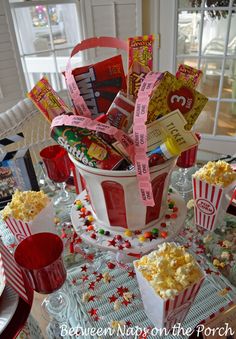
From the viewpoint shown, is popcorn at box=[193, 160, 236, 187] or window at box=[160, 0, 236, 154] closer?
popcorn at box=[193, 160, 236, 187]

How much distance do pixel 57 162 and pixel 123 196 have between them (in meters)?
0.34

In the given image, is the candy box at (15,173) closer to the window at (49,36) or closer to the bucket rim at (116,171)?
the bucket rim at (116,171)

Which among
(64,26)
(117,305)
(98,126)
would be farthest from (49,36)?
(117,305)

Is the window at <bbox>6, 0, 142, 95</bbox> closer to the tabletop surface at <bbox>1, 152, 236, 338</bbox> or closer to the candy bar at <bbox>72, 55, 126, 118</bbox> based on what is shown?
the candy bar at <bbox>72, 55, 126, 118</bbox>

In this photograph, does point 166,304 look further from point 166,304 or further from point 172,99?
point 172,99

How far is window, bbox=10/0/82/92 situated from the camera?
2385 mm

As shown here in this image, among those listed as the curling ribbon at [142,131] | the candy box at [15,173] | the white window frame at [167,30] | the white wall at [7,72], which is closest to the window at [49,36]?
the white wall at [7,72]

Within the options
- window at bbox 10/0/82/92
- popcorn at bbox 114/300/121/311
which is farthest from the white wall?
popcorn at bbox 114/300/121/311

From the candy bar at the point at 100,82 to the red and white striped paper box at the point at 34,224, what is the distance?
29 cm

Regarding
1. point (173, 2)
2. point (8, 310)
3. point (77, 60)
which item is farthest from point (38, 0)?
point (8, 310)

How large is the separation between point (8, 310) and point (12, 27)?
6.23ft

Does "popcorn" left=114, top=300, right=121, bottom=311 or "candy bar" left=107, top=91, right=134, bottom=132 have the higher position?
"candy bar" left=107, top=91, right=134, bottom=132

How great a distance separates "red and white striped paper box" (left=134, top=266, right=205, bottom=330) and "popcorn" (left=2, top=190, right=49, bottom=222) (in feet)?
1.11

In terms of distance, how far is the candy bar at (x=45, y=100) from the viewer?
721 mm
